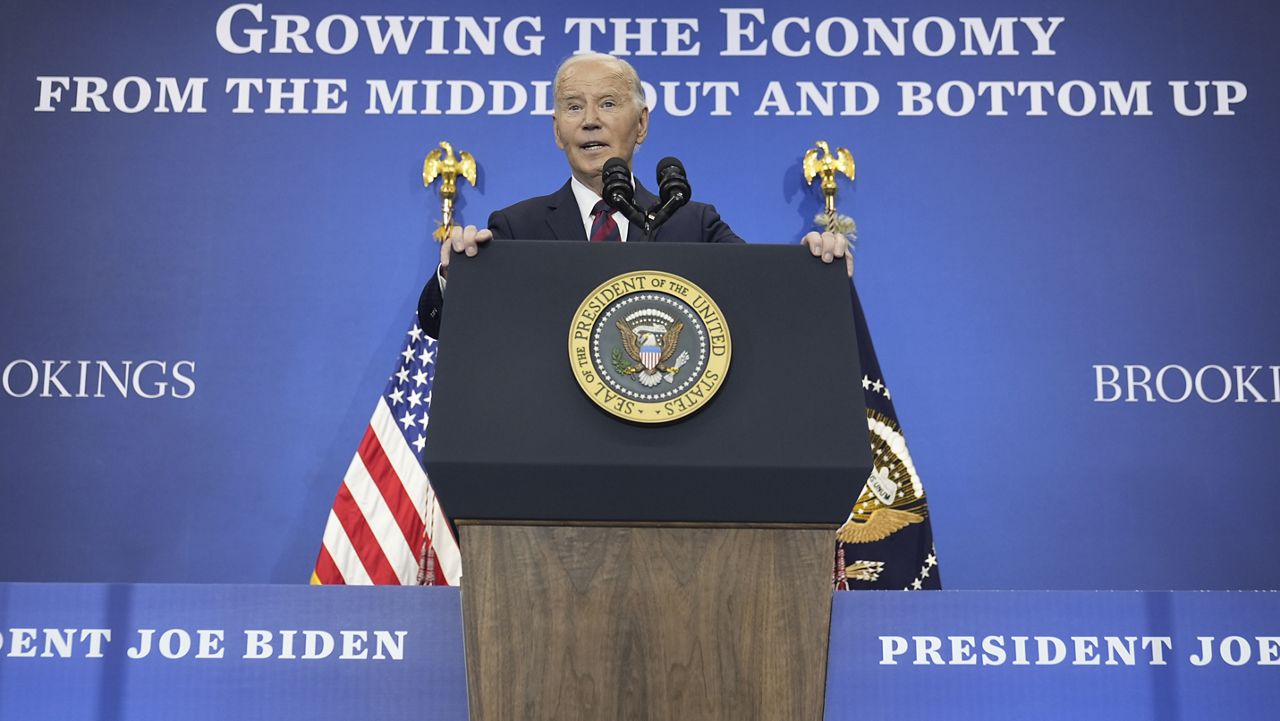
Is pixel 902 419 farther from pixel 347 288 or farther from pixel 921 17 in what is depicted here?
pixel 347 288

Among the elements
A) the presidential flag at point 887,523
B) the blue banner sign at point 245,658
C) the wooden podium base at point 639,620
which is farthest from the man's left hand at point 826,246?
the presidential flag at point 887,523

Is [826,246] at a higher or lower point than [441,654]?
higher

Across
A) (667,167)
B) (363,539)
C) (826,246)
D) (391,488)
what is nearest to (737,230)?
(391,488)

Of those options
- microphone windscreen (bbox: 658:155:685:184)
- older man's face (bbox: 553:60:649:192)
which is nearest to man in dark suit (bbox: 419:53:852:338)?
older man's face (bbox: 553:60:649:192)

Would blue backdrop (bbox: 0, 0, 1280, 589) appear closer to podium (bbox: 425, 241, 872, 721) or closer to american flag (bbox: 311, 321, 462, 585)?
american flag (bbox: 311, 321, 462, 585)

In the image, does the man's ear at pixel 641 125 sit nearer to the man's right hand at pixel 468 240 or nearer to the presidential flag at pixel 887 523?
the man's right hand at pixel 468 240

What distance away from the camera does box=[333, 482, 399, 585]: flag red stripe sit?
353 cm

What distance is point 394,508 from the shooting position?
11.8 ft

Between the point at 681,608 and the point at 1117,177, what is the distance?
2.74m

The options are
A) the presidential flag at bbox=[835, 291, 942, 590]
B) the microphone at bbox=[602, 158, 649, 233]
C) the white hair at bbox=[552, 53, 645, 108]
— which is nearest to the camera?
the microphone at bbox=[602, 158, 649, 233]

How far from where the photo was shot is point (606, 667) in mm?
1589

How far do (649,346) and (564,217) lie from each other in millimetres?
910

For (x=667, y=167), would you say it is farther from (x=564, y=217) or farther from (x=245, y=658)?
(x=245, y=658)

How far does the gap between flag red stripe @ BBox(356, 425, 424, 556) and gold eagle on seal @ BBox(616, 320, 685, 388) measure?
6.98 feet
